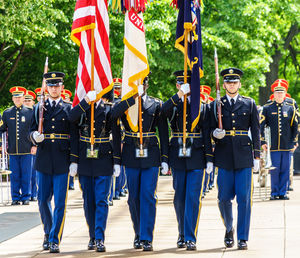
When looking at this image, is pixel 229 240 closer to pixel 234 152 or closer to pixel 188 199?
pixel 188 199

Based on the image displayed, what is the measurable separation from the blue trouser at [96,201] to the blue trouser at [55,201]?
0.26 m

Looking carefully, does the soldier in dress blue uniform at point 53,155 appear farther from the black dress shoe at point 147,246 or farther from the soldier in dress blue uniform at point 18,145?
the soldier in dress blue uniform at point 18,145

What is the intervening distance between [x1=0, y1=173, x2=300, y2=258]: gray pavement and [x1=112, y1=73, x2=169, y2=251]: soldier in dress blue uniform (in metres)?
0.34

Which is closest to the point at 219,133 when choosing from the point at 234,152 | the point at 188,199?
the point at 234,152

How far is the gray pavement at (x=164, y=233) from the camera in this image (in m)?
8.81

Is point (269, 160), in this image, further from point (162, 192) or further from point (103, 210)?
point (103, 210)

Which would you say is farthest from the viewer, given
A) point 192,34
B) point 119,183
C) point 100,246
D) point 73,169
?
point 119,183

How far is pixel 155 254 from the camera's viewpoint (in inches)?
340

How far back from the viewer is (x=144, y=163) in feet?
29.7

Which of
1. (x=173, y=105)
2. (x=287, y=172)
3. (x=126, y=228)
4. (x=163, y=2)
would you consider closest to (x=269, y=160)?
(x=287, y=172)

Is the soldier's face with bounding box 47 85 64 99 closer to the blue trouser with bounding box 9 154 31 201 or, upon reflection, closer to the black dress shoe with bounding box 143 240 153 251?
the black dress shoe with bounding box 143 240 153 251

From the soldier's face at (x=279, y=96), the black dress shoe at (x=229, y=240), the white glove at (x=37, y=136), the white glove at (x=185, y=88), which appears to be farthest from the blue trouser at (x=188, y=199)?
the soldier's face at (x=279, y=96)

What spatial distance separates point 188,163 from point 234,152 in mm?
606

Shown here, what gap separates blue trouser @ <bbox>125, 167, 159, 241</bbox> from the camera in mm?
8992
